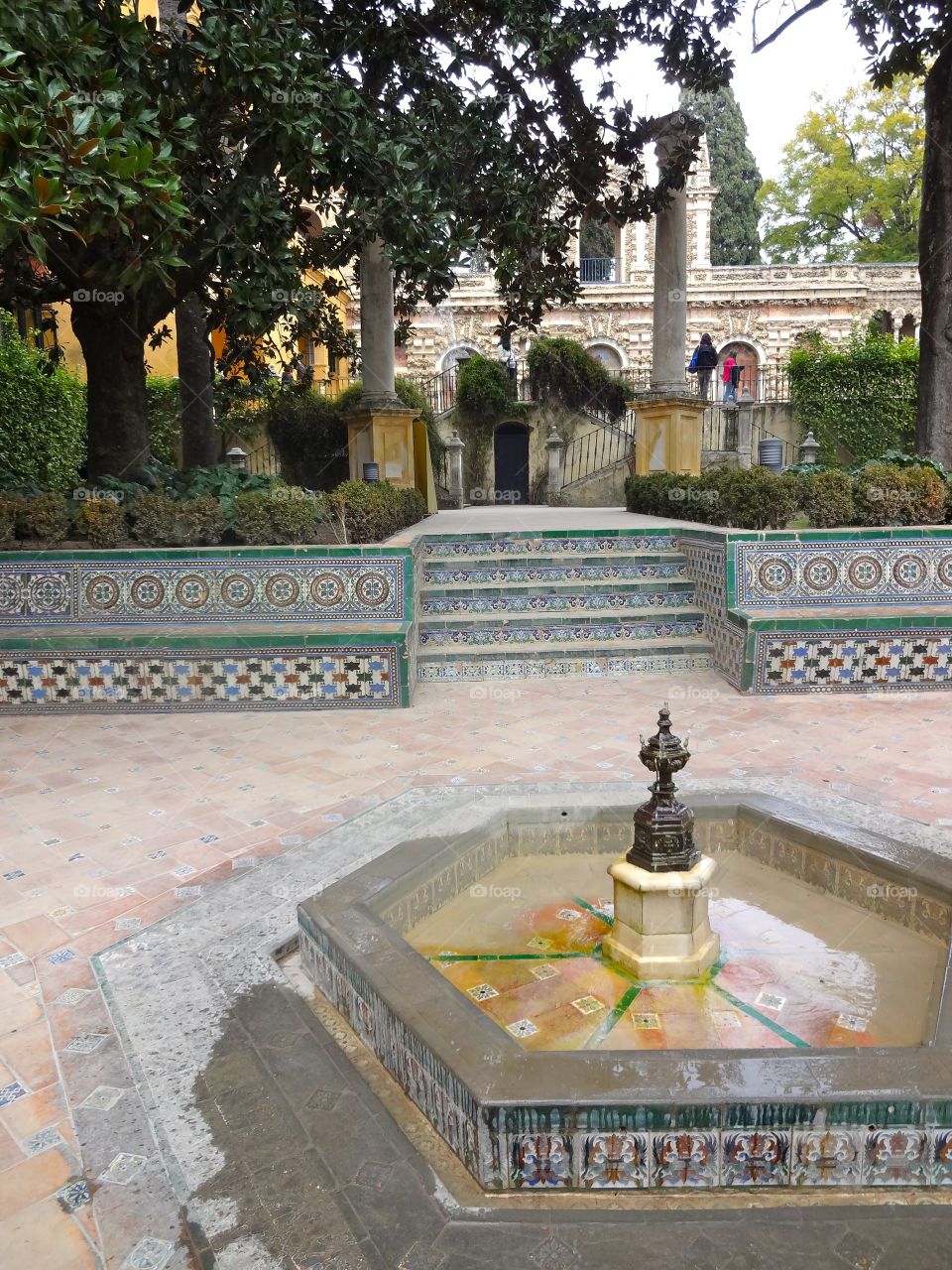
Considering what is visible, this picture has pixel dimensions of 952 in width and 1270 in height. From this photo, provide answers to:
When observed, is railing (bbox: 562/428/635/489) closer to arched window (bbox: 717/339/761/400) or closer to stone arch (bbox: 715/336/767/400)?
stone arch (bbox: 715/336/767/400)

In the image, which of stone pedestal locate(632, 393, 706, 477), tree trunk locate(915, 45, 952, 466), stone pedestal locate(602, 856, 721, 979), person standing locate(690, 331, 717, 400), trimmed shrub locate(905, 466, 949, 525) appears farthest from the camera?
person standing locate(690, 331, 717, 400)

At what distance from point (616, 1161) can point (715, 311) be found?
105 ft

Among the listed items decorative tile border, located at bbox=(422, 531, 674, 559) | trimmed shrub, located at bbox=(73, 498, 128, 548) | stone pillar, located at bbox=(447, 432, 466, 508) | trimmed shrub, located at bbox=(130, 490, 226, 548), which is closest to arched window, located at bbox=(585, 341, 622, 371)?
stone pillar, located at bbox=(447, 432, 466, 508)

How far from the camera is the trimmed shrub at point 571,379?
66.5 ft

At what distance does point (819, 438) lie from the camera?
20672 mm

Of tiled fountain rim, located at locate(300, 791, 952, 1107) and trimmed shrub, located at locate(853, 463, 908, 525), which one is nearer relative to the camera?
tiled fountain rim, located at locate(300, 791, 952, 1107)

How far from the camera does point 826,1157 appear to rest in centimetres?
185

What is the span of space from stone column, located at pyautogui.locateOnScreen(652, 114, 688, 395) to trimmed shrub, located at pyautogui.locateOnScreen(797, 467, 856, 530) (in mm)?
5055

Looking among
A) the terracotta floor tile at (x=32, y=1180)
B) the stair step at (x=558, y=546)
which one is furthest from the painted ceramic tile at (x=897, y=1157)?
the stair step at (x=558, y=546)

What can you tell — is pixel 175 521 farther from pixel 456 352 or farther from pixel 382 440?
pixel 456 352

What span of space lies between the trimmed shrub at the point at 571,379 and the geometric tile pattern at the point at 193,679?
51.4ft

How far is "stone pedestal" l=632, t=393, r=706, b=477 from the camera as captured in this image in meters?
12.0

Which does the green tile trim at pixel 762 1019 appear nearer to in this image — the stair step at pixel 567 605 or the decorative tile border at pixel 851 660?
the decorative tile border at pixel 851 660

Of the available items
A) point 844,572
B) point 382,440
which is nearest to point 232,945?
point 844,572
